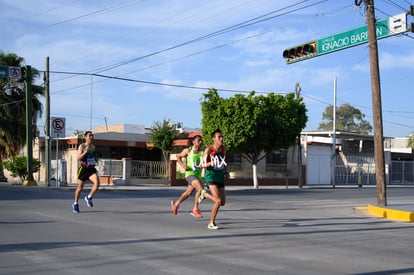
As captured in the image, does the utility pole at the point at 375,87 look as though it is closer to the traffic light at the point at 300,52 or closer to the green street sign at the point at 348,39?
the green street sign at the point at 348,39

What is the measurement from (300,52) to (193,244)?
1112cm

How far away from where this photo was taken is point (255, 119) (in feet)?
94.1

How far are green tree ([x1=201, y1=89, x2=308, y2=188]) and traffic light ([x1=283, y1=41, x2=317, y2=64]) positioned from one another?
10799 mm

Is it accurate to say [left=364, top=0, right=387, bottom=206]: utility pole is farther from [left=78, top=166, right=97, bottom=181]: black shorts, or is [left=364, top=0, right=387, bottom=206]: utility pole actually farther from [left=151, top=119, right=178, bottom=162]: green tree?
[left=151, top=119, right=178, bottom=162]: green tree

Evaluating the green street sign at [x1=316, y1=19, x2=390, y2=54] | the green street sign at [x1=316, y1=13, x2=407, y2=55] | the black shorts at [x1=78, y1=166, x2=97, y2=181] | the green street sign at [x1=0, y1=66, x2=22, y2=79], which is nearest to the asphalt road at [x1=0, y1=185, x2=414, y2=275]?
the black shorts at [x1=78, y1=166, x2=97, y2=181]

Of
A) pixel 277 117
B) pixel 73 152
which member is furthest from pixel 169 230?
pixel 73 152

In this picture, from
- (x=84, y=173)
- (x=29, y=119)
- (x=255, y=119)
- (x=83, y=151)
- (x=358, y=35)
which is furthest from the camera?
(x=255, y=119)

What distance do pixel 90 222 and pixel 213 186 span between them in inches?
105

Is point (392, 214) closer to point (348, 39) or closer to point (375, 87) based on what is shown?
point (375, 87)

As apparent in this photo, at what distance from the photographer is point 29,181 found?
25.6m

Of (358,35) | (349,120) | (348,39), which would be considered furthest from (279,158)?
(349,120)

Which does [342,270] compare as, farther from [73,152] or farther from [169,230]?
[73,152]

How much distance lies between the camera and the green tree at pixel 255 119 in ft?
94.8

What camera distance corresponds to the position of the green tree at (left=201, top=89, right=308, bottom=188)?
28891mm
